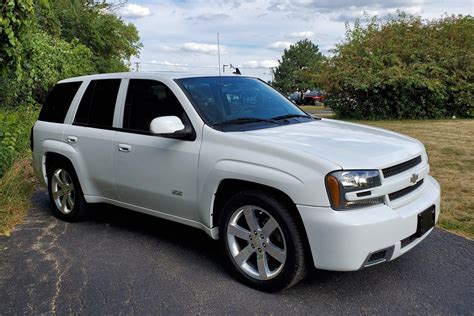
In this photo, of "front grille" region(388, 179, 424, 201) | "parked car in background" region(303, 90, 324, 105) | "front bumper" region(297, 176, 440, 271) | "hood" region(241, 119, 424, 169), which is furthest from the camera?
"parked car in background" region(303, 90, 324, 105)

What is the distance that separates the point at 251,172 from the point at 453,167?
19.0ft

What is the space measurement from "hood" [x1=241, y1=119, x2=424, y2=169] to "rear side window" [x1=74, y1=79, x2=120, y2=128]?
5.83ft

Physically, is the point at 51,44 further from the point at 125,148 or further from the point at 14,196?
the point at 125,148

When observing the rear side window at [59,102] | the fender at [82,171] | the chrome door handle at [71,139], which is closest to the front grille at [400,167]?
the fender at [82,171]

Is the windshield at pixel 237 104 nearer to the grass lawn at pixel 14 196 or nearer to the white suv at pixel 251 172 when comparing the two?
the white suv at pixel 251 172

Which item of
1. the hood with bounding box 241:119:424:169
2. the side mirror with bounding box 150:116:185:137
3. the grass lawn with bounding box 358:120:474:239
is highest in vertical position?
the side mirror with bounding box 150:116:185:137

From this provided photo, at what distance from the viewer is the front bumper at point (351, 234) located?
10.5 ft

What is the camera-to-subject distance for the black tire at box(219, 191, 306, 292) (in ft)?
11.3

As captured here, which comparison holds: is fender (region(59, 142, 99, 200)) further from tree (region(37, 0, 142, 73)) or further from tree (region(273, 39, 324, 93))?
tree (region(273, 39, 324, 93))

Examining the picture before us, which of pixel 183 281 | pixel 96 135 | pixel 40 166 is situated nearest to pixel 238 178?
pixel 183 281

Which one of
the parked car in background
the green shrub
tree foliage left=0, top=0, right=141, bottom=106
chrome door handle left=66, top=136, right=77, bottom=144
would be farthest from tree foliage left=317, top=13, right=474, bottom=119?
the parked car in background

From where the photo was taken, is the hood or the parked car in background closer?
the hood

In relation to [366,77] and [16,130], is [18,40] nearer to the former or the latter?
[16,130]

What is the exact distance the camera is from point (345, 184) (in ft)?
10.7
